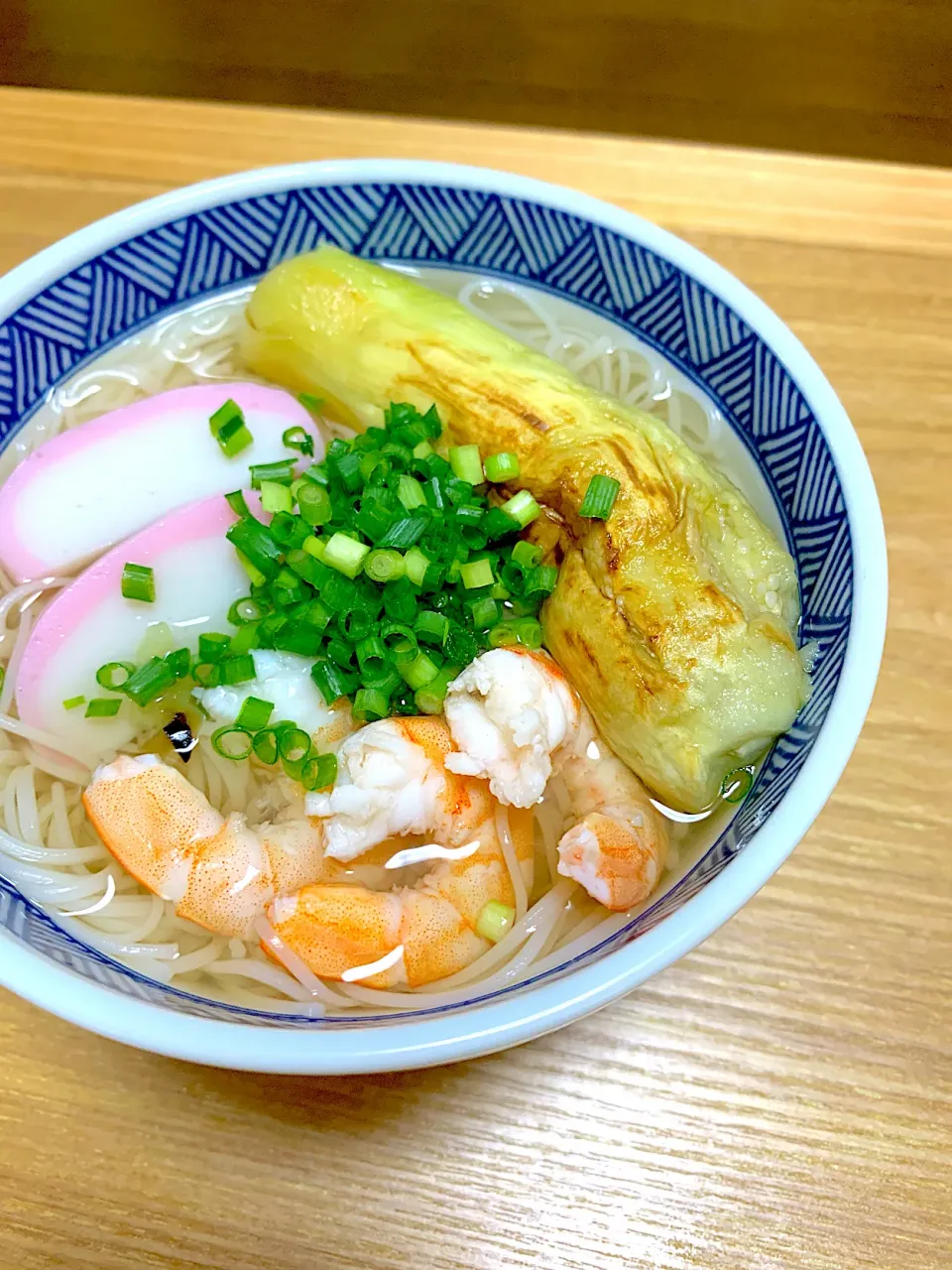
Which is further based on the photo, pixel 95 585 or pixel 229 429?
pixel 229 429

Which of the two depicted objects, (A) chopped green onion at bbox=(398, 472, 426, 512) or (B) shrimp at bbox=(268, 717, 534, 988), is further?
(A) chopped green onion at bbox=(398, 472, 426, 512)

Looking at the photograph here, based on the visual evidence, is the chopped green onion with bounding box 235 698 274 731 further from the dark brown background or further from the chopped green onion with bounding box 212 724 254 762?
the dark brown background

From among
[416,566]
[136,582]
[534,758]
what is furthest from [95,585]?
[534,758]

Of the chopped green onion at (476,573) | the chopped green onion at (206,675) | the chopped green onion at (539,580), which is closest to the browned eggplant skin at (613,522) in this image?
the chopped green onion at (539,580)

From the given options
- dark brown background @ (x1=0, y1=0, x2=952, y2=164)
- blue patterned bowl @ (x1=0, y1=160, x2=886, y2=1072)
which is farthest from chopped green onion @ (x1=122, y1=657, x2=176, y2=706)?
dark brown background @ (x1=0, y1=0, x2=952, y2=164)

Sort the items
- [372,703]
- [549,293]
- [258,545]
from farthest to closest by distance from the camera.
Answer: [549,293] < [258,545] < [372,703]

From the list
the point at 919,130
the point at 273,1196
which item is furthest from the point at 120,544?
the point at 919,130

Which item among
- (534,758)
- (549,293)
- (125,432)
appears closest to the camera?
(534,758)

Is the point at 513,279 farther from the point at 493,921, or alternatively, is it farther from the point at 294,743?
the point at 493,921
